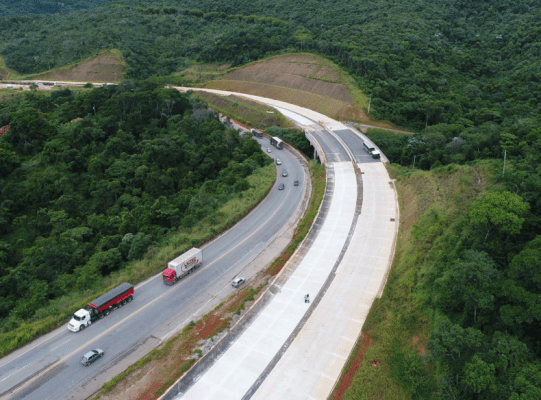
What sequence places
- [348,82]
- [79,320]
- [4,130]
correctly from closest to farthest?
[79,320], [4,130], [348,82]

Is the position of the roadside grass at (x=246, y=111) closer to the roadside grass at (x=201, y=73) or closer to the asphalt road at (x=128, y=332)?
the roadside grass at (x=201, y=73)

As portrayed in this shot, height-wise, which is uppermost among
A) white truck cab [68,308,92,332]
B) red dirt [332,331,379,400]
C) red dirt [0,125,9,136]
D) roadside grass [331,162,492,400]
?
red dirt [0,125,9,136]

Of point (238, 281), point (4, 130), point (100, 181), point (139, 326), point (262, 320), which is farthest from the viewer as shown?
point (4, 130)

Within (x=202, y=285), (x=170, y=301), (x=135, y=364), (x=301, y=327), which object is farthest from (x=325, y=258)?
(x=135, y=364)

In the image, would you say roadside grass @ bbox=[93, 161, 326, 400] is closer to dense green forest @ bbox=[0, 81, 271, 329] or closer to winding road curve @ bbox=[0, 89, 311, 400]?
winding road curve @ bbox=[0, 89, 311, 400]

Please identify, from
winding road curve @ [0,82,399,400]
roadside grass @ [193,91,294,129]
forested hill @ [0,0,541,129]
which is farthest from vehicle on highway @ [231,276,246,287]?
roadside grass @ [193,91,294,129]

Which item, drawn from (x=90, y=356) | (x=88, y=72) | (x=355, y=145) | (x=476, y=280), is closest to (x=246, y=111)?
(x=355, y=145)

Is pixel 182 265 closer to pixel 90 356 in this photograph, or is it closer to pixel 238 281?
pixel 238 281
